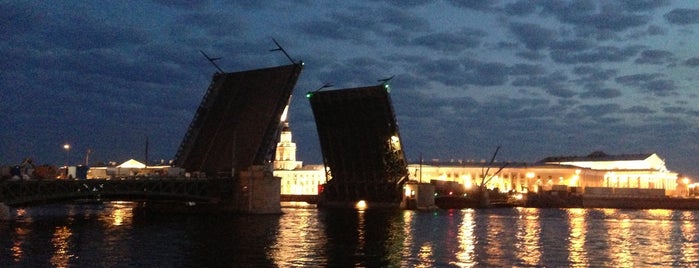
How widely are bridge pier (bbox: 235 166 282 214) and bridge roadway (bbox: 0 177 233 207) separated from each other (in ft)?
4.17

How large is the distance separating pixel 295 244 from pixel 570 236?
52.7ft

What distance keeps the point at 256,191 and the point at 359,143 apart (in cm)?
1525

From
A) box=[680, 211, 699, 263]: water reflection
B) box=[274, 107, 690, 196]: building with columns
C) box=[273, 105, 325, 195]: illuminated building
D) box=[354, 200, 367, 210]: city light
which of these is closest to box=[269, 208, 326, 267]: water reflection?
box=[680, 211, 699, 263]: water reflection

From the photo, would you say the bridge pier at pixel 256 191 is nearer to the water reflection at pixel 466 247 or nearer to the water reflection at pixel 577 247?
the water reflection at pixel 466 247

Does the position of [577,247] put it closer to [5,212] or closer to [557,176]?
[5,212]

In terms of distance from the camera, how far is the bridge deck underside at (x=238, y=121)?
5616 centimetres

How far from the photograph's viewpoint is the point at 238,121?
191 feet

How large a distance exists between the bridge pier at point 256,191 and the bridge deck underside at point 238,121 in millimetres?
825

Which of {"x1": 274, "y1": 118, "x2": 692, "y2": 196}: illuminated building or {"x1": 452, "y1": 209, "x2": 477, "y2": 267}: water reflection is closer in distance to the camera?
{"x1": 452, "y1": 209, "x2": 477, "y2": 267}: water reflection

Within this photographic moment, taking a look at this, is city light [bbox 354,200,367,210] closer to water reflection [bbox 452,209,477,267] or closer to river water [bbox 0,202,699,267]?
water reflection [bbox 452,209,477,267]

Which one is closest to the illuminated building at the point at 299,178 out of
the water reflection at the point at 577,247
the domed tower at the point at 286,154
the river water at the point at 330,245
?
the domed tower at the point at 286,154

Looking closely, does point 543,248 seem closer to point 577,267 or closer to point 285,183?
point 577,267

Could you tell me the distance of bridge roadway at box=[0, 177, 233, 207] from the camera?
48062mm

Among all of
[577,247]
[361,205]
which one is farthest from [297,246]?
[361,205]
